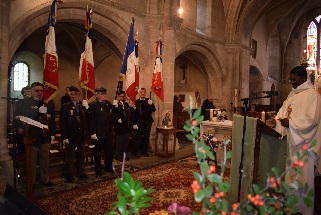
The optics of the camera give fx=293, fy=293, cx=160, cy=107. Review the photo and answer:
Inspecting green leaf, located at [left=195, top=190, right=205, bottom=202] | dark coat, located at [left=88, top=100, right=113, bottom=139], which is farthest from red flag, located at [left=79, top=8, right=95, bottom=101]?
green leaf, located at [left=195, top=190, right=205, bottom=202]

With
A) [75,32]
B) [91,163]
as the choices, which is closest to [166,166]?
[91,163]

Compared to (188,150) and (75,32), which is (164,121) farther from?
(75,32)

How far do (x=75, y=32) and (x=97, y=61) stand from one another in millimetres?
2046

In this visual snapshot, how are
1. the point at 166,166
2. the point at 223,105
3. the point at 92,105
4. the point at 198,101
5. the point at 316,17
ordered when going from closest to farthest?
the point at 92,105
the point at 166,166
the point at 223,105
the point at 198,101
the point at 316,17

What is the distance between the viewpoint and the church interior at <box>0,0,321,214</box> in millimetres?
6305

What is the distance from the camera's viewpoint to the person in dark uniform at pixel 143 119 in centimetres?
826

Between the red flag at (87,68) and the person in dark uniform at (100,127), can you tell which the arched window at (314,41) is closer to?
the red flag at (87,68)

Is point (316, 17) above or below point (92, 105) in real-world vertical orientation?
above

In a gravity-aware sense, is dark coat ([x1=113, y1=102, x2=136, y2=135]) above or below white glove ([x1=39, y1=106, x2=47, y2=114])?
below

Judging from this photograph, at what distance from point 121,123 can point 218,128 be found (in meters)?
2.46

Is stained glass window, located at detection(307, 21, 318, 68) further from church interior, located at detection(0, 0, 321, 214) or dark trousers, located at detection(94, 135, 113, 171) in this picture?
dark trousers, located at detection(94, 135, 113, 171)

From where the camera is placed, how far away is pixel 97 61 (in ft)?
47.8

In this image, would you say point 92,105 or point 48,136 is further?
point 92,105

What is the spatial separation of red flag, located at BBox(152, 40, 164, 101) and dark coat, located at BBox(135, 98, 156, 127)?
65cm
